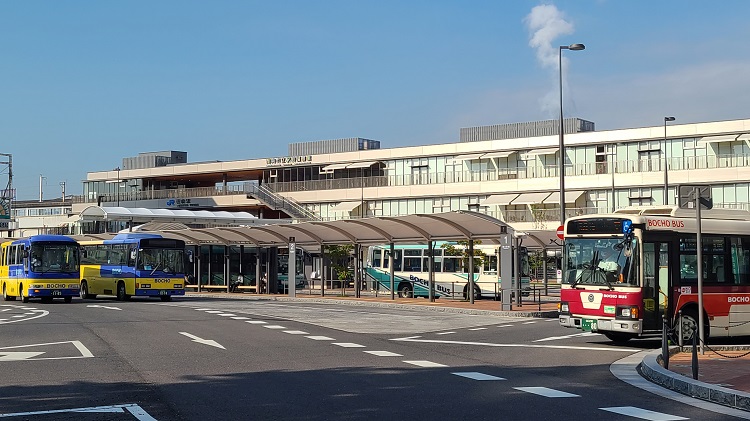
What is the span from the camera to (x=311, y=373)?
1441 cm

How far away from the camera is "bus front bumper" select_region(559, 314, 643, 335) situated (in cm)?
1944

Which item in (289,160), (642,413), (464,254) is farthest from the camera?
(289,160)

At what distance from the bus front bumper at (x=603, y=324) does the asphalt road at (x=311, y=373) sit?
17.1 inches

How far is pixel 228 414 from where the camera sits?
10266 millimetres

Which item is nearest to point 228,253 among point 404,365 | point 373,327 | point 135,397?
point 373,327

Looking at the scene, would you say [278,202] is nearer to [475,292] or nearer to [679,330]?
[475,292]

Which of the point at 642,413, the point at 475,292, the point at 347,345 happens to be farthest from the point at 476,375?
the point at 475,292

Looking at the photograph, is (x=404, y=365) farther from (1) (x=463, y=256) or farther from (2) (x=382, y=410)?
(1) (x=463, y=256)

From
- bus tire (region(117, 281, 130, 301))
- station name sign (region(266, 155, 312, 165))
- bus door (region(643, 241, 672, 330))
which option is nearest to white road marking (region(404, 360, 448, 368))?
bus door (region(643, 241, 672, 330))

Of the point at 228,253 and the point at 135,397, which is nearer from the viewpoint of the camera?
the point at 135,397

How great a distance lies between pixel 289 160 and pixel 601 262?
2762 inches

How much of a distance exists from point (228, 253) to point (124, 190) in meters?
50.8

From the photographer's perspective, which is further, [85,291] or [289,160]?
[289,160]

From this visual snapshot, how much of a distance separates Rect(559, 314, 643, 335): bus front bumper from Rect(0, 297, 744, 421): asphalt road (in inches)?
17.1
